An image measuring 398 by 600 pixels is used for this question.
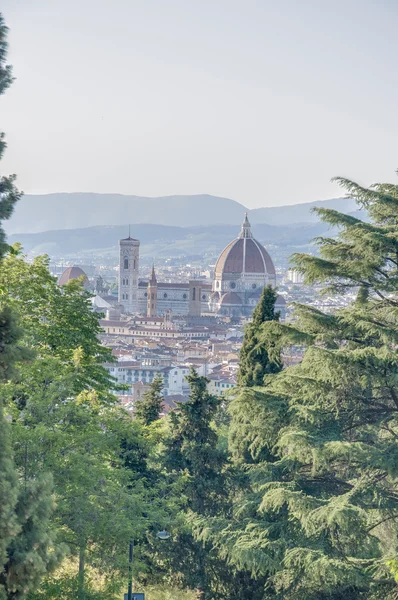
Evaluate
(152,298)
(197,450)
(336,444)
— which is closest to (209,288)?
(152,298)

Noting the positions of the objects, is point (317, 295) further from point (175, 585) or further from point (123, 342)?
point (123, 342)

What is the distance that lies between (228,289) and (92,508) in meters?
140

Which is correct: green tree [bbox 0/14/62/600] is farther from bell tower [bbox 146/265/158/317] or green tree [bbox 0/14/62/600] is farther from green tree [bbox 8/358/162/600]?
bell tower [bbox 146/265/158/317]

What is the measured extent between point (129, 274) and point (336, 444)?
438 ft

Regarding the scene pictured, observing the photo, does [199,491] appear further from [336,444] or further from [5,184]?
[5,184]

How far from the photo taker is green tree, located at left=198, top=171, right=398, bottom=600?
9680mm

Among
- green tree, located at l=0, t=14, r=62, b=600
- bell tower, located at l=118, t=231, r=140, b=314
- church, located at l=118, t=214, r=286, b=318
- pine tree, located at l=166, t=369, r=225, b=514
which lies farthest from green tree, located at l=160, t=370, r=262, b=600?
bell tower, located at l=118, t=231, r=140, b=314

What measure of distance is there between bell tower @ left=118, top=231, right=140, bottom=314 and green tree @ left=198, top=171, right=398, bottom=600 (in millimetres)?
130263

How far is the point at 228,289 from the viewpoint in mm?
150125

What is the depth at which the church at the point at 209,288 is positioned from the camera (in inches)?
5536

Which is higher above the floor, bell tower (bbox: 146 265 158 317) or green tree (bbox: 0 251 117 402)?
green tree (bbox: 0 251 117 402)

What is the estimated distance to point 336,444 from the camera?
9.54 metres

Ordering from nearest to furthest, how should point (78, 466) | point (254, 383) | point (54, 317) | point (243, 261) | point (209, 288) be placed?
point (78, 466), point (54, 317), point (254, 383), point (243, 261), point (209, 288)

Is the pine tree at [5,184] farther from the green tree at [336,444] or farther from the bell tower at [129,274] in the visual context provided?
the bell tower at [129,274]
